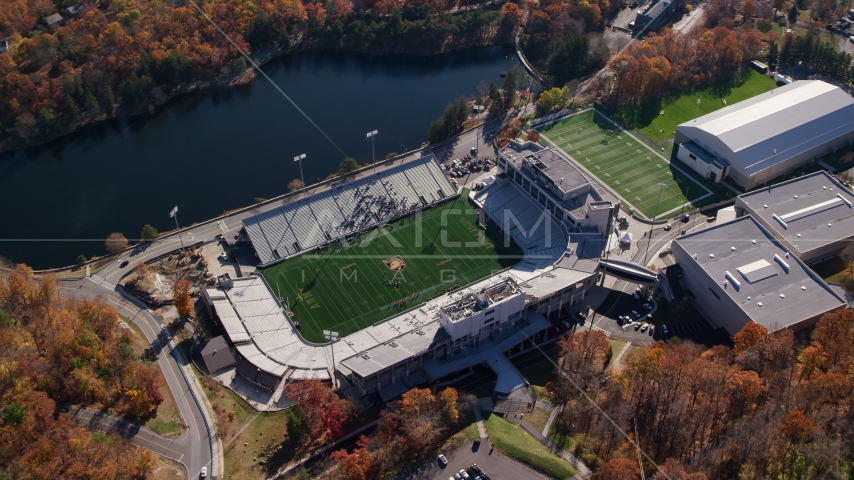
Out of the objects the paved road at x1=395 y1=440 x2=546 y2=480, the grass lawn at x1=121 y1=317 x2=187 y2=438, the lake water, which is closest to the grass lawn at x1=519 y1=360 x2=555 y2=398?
the paved road at x1=395 y1=440 x2=546 y2=480

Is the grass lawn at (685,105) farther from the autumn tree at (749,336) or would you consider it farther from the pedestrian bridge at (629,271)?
the autumn tree at (749,336)

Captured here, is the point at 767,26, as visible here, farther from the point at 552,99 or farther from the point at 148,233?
the point at 148,233

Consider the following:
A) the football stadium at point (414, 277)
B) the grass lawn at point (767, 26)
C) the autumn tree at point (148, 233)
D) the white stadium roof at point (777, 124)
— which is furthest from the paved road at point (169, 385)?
the grass lawn at point (767, 26)

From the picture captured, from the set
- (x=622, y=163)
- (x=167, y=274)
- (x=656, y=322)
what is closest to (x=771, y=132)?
(x=622, y=163)

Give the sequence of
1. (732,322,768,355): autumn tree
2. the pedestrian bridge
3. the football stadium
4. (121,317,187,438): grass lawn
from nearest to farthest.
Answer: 1. (121,317,187,438): grass lawn
2. (732,322,768,355): autumn tree
3. the football stadium
4. the pedestrian bridge

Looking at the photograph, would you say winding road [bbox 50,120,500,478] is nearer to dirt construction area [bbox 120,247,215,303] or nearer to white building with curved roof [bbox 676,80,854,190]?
dirt construction area [bbox 120,247,215,303]
